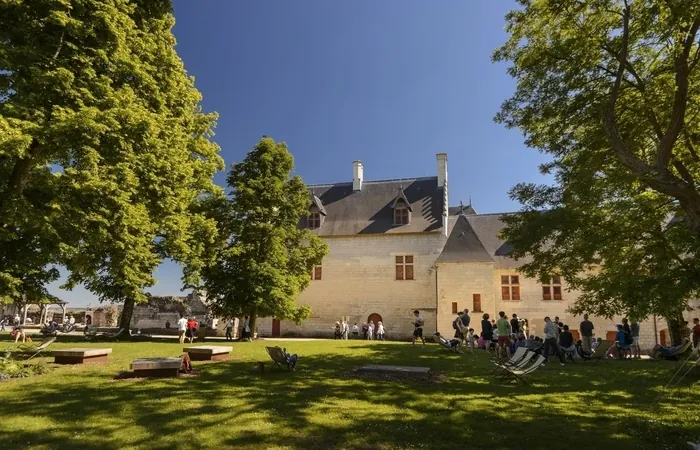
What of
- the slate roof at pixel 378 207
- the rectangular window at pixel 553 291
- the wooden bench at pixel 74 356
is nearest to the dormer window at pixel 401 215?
the slate roof at pixel 378 207

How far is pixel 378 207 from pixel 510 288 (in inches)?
423

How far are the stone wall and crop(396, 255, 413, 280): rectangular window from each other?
0.91 feet

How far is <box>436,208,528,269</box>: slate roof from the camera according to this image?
27.9m

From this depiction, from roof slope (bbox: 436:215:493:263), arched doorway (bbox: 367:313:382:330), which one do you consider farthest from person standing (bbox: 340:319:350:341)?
roof slope (bbox: 436:215:493:263)

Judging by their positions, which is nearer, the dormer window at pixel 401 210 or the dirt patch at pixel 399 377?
the dirt patch at pixel 399 377

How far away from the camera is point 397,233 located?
3019 centimetres

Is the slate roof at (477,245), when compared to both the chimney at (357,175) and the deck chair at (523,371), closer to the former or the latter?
the chimney at (357,175)

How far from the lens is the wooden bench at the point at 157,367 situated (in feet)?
30.1

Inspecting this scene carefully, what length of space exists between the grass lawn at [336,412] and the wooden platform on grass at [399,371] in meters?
0.50


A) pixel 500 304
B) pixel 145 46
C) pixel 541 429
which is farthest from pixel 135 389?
pixel 500 304

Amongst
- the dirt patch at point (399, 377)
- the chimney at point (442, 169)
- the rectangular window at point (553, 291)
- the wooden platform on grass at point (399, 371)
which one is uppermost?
the chimney at point (442, 169)

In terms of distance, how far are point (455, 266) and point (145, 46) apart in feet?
70.1

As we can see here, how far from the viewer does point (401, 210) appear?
102 feet

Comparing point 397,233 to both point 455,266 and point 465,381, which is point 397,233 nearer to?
point 455,266
